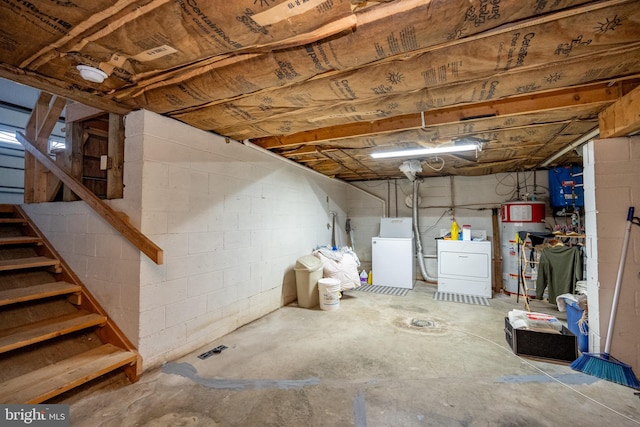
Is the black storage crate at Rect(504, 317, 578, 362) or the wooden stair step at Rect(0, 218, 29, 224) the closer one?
the black storage crate at Rect(504, 317, 578, 362)

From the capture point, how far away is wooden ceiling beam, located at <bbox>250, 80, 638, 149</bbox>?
2064 mm

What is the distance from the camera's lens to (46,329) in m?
2.03

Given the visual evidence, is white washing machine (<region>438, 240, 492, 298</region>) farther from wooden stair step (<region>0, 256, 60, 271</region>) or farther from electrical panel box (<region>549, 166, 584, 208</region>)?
wooden stair step (<region>0, 256, 60, 271</region>)

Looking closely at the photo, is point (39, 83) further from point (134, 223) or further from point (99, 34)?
point (134, 223)

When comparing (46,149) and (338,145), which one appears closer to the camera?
(46,149)

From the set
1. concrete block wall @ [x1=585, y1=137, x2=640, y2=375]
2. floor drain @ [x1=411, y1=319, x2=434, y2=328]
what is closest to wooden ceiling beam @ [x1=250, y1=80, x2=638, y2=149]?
concrete block wall @ [x1=585, y1=137, x2=640, y2=375]

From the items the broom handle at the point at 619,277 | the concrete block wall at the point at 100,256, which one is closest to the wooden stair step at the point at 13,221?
the concrete block wall at the point at 100,256

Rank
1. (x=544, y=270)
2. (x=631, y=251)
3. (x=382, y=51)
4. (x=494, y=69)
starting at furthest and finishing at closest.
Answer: (x=544, y=270)
(x=631, y=251)
(x=494, y=69)
(x=382, y=51)

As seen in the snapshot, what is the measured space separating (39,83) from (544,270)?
5.46 m

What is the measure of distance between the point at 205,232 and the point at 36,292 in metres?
1.34

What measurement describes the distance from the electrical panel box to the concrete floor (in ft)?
9.17

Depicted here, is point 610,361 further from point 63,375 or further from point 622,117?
point 63,375

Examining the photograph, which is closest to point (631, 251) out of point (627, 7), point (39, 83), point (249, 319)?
point (627, 7)

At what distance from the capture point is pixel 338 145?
3393mm
